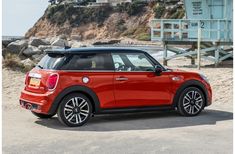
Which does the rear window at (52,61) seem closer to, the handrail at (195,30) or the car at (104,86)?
the car at (104,86)

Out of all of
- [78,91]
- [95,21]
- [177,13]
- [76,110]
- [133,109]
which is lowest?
[133,109]

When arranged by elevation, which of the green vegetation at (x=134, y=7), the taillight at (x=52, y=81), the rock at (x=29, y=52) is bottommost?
the rock at (x=29, y=52)

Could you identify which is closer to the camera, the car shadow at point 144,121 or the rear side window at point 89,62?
the car shadow at point 144,121

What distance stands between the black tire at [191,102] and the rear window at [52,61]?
2.57 meters

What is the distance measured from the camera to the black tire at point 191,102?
10742mm

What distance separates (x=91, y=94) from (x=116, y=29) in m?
115

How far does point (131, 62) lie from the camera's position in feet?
34.1

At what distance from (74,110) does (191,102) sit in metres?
2.60

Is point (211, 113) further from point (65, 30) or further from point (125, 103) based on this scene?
point (65, 30)

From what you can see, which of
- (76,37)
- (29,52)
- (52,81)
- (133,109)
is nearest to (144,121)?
(133,109)

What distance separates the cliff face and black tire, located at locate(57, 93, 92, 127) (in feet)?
327

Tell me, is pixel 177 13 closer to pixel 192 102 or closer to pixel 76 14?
pixel 76 14

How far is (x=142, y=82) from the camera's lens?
10.3 meters

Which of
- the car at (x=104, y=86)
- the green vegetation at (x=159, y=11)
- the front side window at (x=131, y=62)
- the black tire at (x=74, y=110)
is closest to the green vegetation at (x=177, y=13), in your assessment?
the green vegetation at (x=159, y=11)
